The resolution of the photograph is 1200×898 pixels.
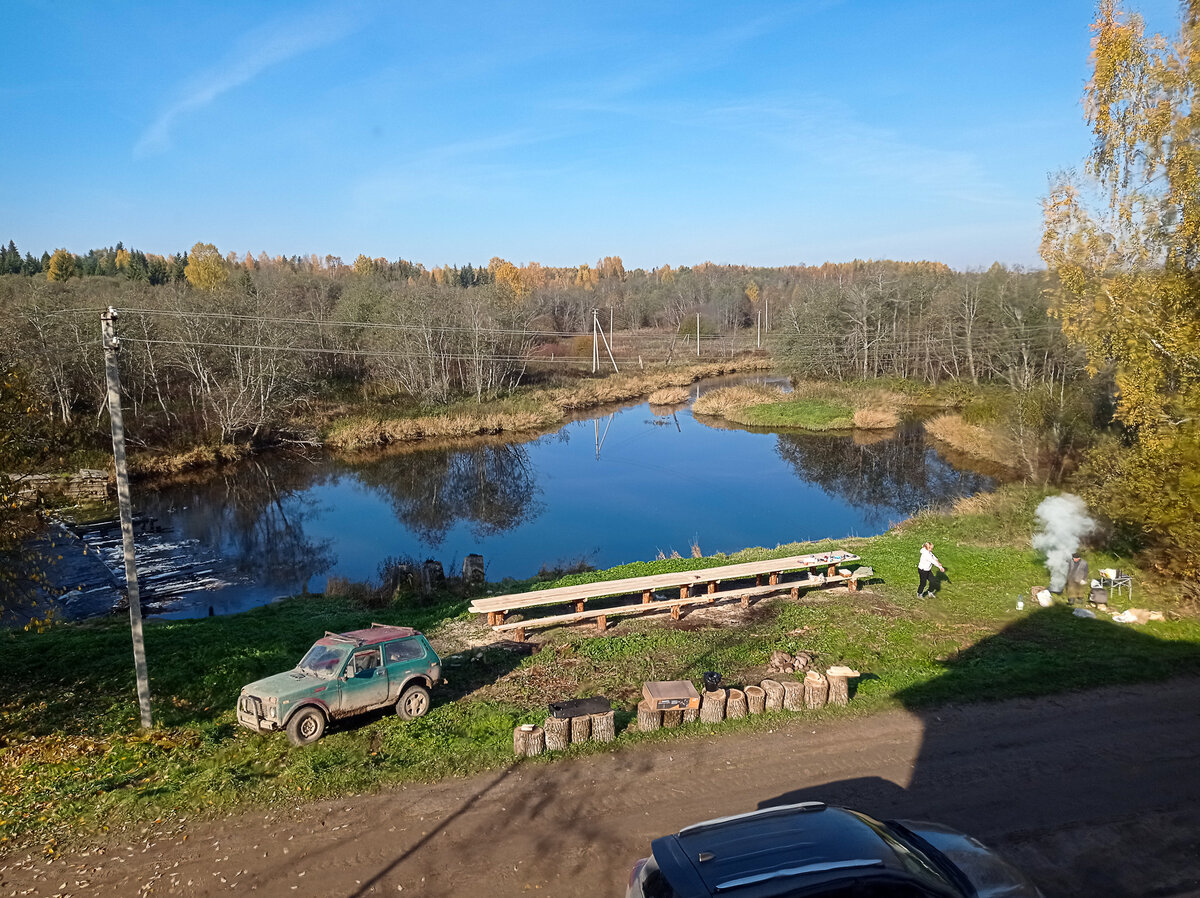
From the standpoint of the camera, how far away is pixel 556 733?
1084cm

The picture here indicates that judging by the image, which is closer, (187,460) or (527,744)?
(527,744)

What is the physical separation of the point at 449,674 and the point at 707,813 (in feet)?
20.8

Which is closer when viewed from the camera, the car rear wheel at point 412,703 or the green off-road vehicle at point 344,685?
the green off-road vehicle at point 344,685

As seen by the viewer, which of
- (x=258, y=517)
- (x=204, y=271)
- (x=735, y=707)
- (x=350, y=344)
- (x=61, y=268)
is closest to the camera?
(x=735, y=707)

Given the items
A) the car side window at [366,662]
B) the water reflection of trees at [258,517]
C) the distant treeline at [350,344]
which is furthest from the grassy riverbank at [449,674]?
the water reflection of trees at [258,517]

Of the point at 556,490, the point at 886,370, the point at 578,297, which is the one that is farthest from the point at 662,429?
the point at 578,297

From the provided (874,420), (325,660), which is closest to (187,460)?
(325,660)

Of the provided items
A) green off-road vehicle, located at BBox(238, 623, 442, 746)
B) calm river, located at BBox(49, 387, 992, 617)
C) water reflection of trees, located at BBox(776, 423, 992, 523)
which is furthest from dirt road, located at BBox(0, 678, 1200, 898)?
water reflection of trees, located at BBox(776, 423, 992, 523)

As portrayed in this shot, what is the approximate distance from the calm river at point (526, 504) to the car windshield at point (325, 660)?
38.4 feet

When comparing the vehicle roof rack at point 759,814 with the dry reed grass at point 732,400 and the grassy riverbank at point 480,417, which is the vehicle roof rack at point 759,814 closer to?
the grassy riverbank at point 480,417

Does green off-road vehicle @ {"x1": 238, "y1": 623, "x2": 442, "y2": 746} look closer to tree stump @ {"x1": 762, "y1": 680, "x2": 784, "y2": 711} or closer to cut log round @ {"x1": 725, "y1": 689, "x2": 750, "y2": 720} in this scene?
cut log round @ {"x1": 725, "y1": 689, "x2": 750, "y2": 720}

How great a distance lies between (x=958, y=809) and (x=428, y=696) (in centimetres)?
778

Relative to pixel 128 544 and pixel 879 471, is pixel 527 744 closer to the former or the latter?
pixel 128 544

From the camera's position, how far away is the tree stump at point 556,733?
10.8 meters
